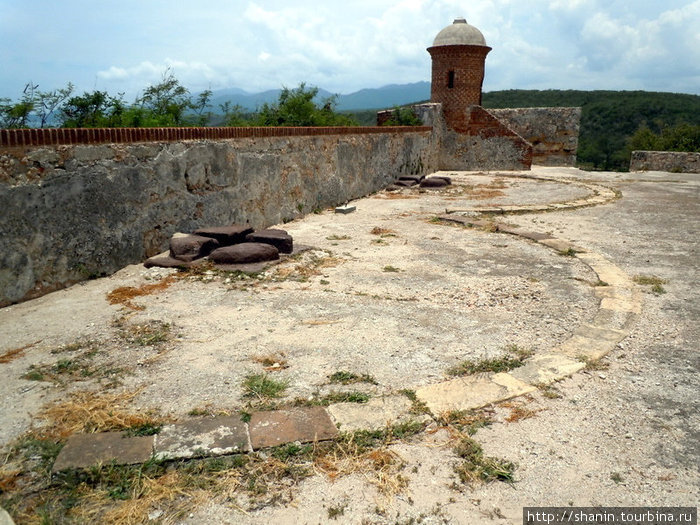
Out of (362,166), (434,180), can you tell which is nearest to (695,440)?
(362,166)

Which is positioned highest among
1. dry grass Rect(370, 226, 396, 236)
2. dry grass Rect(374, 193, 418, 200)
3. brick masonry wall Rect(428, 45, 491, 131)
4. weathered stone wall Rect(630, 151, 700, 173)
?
brick masonry wall Rect(428, 45, 491, 131)

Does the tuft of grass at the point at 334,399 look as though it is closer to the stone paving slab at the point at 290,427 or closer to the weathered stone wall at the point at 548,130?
the stone paving slab at the point at 290,427

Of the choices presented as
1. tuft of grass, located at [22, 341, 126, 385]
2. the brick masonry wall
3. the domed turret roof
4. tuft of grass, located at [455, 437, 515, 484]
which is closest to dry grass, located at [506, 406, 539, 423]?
tuft of grass, located at [455, 437, 515, 484]

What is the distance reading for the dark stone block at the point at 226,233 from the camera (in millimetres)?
6109

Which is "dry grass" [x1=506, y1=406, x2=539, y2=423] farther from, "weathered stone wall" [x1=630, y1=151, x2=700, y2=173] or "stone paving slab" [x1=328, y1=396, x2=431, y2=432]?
"weathered stone wall" [x1=630, y1=151, x2=700, y2=173]

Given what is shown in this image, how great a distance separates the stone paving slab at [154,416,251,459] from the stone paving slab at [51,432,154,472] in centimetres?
7

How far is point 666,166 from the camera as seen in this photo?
61.2ft

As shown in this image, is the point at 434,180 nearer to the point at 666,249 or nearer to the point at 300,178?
the point at 300,178

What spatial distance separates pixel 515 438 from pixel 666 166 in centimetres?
1990

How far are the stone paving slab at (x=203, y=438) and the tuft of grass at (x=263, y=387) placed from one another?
0.28 metres

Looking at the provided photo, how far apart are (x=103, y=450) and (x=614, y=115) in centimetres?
6426

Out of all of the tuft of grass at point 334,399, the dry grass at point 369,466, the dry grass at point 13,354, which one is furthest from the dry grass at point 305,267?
the dry grass at point 369,466

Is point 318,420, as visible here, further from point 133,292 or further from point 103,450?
point 133,292

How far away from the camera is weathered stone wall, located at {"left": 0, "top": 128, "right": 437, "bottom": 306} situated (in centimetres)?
444
